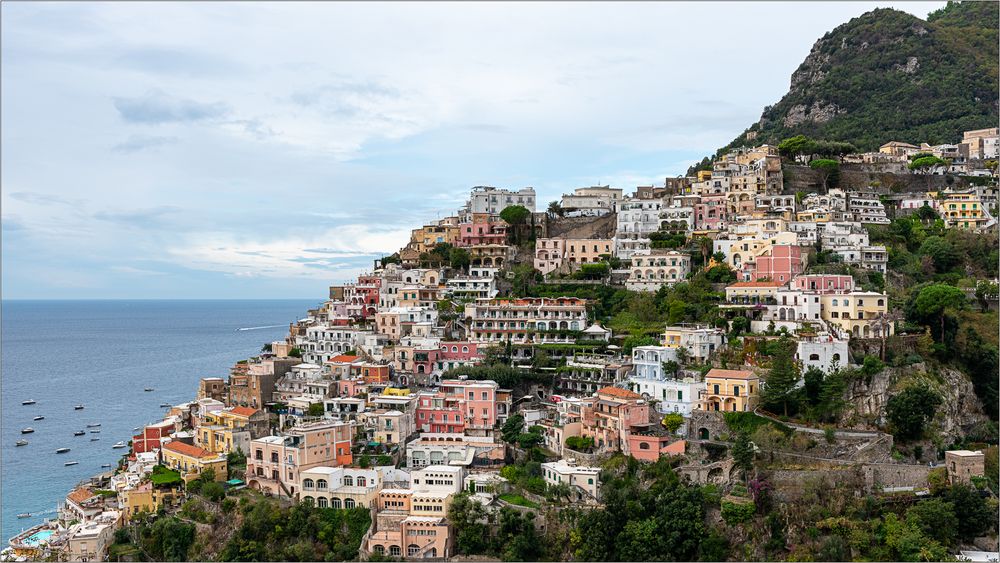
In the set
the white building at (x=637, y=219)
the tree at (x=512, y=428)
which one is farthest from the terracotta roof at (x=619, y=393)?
the white building at (x=637, y=219)

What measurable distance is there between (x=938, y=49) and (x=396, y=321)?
177 feet

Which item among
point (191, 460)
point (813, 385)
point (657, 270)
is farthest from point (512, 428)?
point (657, 270)

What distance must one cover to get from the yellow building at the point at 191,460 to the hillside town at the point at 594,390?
0.08 meters

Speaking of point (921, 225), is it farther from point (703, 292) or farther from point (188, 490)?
point (188, 490)

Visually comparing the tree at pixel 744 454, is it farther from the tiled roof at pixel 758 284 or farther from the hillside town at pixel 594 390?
the tiled roof at pixel 758 284

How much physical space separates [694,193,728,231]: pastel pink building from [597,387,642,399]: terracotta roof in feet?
60.0

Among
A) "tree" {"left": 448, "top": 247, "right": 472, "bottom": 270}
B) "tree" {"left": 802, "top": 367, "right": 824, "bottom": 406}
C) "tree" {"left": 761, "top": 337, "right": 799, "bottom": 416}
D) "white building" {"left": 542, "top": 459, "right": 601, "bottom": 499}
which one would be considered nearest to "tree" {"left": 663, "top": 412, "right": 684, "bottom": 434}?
"tree" {"left": 761, "top": 337, "right": 799, "bottom": 416}

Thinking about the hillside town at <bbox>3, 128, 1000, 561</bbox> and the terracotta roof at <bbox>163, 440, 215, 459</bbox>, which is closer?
the hillside town at <bbox>3, 128, 1000, 561</bbox>

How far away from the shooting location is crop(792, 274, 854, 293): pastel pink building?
3681 centimetres

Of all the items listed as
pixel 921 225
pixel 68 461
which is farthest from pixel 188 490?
pixel 921 225

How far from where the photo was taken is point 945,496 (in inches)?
1115

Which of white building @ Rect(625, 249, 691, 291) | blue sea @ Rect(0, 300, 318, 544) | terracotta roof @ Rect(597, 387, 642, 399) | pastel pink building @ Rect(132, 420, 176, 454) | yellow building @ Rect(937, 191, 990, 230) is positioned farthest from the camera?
yellow building @ Rect(937, 191, 990, 230)

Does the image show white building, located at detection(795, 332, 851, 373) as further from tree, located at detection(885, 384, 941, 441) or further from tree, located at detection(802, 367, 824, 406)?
tree, located at detection(885, 384, 941, 441)

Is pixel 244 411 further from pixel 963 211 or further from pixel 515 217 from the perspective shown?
pixel 963 211
